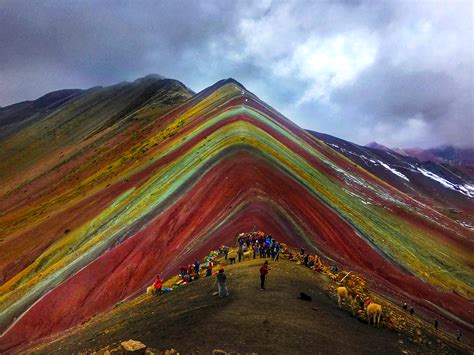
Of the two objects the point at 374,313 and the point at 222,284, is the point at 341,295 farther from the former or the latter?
the point at 222,284

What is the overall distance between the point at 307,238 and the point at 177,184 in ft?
60.0

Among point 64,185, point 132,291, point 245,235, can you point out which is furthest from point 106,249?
point 64,185

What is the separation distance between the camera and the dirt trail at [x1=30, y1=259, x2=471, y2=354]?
14688 millimetres

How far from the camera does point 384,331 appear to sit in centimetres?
1845

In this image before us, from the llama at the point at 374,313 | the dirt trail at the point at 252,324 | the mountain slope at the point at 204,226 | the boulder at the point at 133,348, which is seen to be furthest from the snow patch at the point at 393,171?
the boulder at the point at 133,348

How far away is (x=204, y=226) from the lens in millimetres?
35344

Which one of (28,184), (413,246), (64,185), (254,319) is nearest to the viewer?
(254,319)

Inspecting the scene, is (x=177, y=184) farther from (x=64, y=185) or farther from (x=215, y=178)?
(x=64, y=185)

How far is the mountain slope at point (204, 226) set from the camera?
3403 cm

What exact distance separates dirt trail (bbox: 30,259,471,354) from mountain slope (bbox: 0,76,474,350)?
8.95 metres

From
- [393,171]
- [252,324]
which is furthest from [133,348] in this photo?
[393,171]

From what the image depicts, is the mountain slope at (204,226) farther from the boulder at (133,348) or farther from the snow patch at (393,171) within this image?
the snow patch at (393,171)

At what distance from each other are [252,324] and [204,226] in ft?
65.6

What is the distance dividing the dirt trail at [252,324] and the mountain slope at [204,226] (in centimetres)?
895
